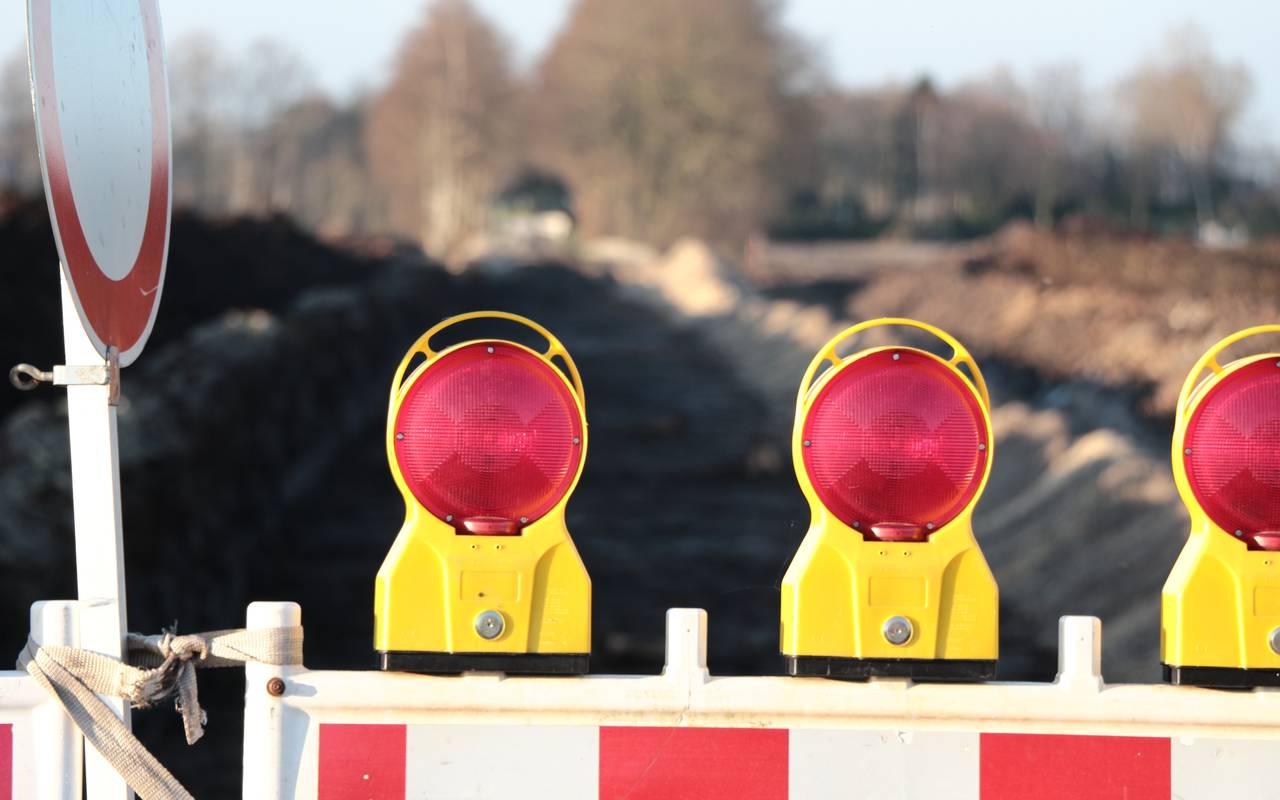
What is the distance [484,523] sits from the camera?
237 cm

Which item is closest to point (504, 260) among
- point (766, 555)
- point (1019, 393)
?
point (1019, 393)

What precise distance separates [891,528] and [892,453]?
0.10m

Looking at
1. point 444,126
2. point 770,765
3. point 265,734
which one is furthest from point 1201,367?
point 444,126

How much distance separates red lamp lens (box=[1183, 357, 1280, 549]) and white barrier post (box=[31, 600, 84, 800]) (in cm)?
145

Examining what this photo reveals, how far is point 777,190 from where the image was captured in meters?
82.3

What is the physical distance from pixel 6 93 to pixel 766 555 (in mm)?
34620

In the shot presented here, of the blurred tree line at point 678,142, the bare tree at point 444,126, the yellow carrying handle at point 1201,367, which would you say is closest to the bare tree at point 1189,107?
the blurred tree line at point 678,142

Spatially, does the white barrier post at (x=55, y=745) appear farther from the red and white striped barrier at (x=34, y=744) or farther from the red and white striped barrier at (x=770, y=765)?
the red and white striped barrier at (x=770, y=765)

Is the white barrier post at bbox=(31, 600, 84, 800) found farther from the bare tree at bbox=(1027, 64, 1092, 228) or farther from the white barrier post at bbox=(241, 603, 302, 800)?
the bare tree at bbox=(1027, 64, 1092, 228)

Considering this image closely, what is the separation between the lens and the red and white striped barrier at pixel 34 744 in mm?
2287

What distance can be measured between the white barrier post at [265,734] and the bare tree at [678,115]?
7605cm

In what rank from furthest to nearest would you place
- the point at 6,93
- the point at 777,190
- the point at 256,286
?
the point at 777,190, the point at 6,93, the point at 256,286

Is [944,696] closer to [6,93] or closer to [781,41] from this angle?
[6,93]

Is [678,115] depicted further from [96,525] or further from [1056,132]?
[96,525]
